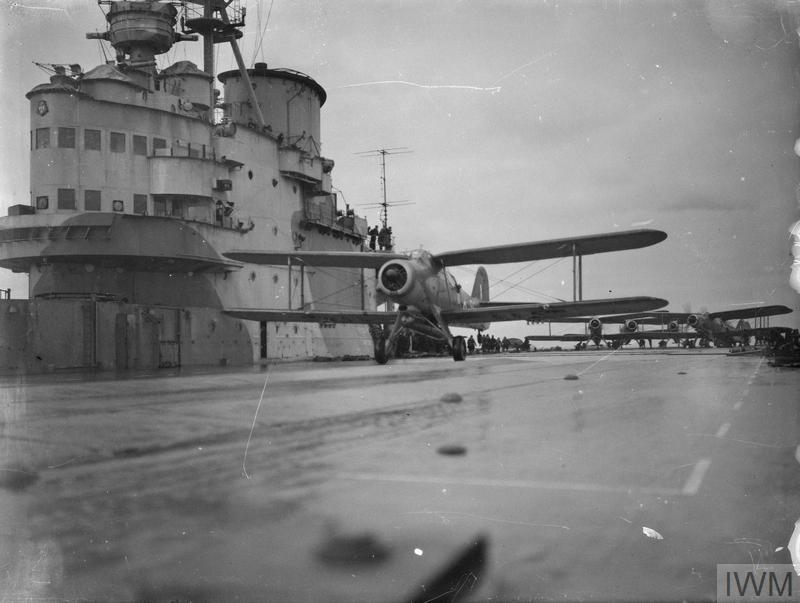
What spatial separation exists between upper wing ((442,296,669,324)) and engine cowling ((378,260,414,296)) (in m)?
3.26

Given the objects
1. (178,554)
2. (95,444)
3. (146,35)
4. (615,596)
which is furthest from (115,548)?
(146,35)

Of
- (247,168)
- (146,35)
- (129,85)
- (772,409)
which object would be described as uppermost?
(146,35)

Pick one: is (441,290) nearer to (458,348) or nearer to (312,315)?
(458,348)

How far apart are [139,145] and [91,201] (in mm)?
3317

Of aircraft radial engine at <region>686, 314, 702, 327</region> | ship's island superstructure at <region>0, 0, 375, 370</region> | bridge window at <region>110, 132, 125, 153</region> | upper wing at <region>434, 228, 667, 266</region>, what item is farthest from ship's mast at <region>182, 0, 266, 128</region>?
aircraft radial engine at <region>686, 314, 702, 327</region>

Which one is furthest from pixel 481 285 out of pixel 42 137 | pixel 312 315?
pixel 42 137

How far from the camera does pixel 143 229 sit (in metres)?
26.7

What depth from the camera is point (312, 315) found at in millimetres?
22781

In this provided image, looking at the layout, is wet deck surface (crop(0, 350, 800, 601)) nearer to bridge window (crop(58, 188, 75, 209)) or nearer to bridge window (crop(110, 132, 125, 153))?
bridge window (crop(58, 188, 75, 209))

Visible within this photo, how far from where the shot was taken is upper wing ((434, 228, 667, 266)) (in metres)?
19.5

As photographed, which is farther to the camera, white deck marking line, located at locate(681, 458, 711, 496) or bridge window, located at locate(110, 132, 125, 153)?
bridge window, located at locate(110, 132, 125, 153)

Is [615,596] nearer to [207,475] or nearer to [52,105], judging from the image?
[207,475]

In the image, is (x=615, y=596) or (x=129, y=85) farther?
(x=129, y=85)

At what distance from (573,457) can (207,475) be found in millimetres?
2354
